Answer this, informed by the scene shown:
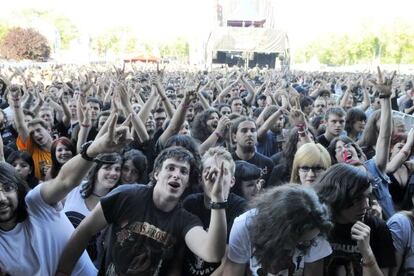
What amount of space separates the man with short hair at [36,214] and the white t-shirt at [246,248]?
747 mm

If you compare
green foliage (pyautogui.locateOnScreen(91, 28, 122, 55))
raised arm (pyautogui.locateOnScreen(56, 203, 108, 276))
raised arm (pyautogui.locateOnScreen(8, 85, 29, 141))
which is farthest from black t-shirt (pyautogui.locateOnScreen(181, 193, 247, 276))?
green foliage (pyautogui.locateOnScreen(91, 28, 122, 55))

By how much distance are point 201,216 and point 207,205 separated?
0.08 m

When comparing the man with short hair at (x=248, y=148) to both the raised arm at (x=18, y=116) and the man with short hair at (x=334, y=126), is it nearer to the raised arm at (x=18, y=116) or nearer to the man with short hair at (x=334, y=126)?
the man with short hair at (x=334, y=126)

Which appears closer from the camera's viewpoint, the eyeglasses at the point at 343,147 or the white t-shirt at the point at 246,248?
the white t-shirt at the point at 246,248

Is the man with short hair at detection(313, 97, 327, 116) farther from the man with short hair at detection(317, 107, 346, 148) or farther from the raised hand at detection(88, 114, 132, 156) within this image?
the raised hand at detection(88, 114, 132, 156)

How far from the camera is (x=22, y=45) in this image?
143ft

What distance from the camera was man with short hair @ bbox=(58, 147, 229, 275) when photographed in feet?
8.57

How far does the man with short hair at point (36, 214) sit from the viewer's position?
246cm

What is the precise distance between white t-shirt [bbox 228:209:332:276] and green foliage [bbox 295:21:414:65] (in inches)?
2199

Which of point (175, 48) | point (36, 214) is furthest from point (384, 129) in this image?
point (175, 48)

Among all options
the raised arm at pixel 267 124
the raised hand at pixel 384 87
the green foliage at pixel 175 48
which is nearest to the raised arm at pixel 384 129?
the raised hand at pixel 384 87

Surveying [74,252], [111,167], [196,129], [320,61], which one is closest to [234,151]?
[196,129]

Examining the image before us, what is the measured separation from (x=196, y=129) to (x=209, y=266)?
3089 millimetres

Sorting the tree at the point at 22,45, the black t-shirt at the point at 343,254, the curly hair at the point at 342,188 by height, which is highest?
the curly hair at the point at 342,188
